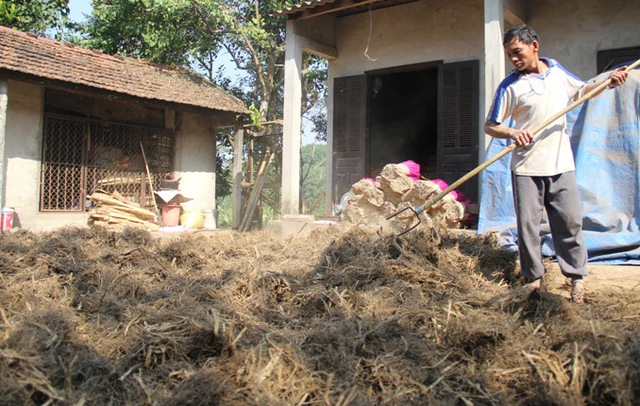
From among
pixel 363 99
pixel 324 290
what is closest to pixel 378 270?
pixel 324 290

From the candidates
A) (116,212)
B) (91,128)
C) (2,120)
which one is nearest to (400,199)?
(116,212)

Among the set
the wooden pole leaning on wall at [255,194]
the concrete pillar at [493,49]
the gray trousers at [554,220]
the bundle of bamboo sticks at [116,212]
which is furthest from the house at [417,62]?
the wooden pole leaning on wall at [255,194]

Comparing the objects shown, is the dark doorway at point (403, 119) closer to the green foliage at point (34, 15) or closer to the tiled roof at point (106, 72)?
the tiled roof at point (106, 72)

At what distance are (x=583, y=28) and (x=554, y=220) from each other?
456cm

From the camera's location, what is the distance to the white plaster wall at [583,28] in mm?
6336

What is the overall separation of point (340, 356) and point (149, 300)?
4.87 ft

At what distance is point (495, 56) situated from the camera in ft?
19.6

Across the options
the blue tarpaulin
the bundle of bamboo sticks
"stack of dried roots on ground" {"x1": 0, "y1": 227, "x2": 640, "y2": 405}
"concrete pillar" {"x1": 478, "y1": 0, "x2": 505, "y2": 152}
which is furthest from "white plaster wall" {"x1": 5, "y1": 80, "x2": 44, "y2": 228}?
the blue tarpaulin

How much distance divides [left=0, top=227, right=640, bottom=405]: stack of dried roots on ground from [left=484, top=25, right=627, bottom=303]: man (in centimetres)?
31

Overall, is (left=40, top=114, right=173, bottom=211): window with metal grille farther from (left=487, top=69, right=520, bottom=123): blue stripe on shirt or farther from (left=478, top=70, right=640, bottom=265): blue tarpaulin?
(left=487, top=69, right=520, bottom=123): blue stripe on shirt

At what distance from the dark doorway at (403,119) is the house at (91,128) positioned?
3655 millimetres

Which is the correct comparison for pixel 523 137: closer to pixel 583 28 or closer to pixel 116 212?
pixel 583 28

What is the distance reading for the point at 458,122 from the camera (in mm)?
7461

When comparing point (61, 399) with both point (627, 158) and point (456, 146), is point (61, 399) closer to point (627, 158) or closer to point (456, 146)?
point (627, 158)
